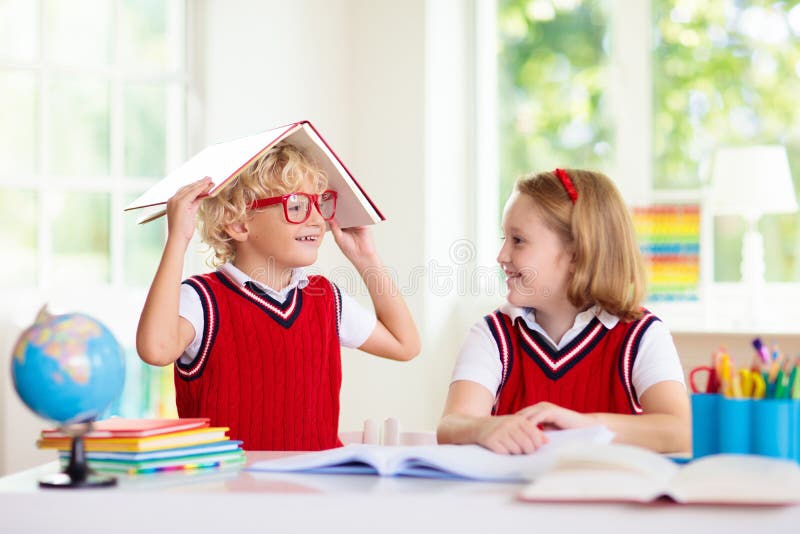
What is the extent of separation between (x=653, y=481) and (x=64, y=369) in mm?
695

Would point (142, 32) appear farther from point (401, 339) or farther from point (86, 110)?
point (401, 339)

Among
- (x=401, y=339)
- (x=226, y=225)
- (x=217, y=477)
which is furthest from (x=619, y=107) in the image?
(x=217, y=477)

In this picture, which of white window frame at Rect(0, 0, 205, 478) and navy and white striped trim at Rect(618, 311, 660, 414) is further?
white window frame at Rect(0, 0, 205, 478)

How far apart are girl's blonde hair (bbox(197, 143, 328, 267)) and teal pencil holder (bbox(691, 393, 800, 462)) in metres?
1.04

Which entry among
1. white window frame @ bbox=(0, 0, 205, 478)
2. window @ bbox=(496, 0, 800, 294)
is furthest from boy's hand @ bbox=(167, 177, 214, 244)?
window @ bbox=(496, 0, 800, 294)

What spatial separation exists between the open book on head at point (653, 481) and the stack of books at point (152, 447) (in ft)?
1.54

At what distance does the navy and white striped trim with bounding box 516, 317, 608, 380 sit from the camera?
1884mm

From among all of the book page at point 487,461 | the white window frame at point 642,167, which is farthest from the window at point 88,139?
the book page at point 487,461

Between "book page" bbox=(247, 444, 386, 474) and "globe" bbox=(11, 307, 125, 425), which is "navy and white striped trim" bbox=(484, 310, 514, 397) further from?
"globe" bbox=(11, 307, 125, 425)

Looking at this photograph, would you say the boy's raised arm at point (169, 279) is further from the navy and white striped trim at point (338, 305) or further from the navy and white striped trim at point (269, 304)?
the navy and white striped trim at point (338, 305)

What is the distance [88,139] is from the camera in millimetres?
3904

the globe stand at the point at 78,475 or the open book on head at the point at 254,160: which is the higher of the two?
the open book on head at the point at 254,160

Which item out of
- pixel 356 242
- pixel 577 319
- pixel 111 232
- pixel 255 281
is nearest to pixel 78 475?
pixel 255 281

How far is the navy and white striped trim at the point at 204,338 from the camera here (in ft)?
6.53
